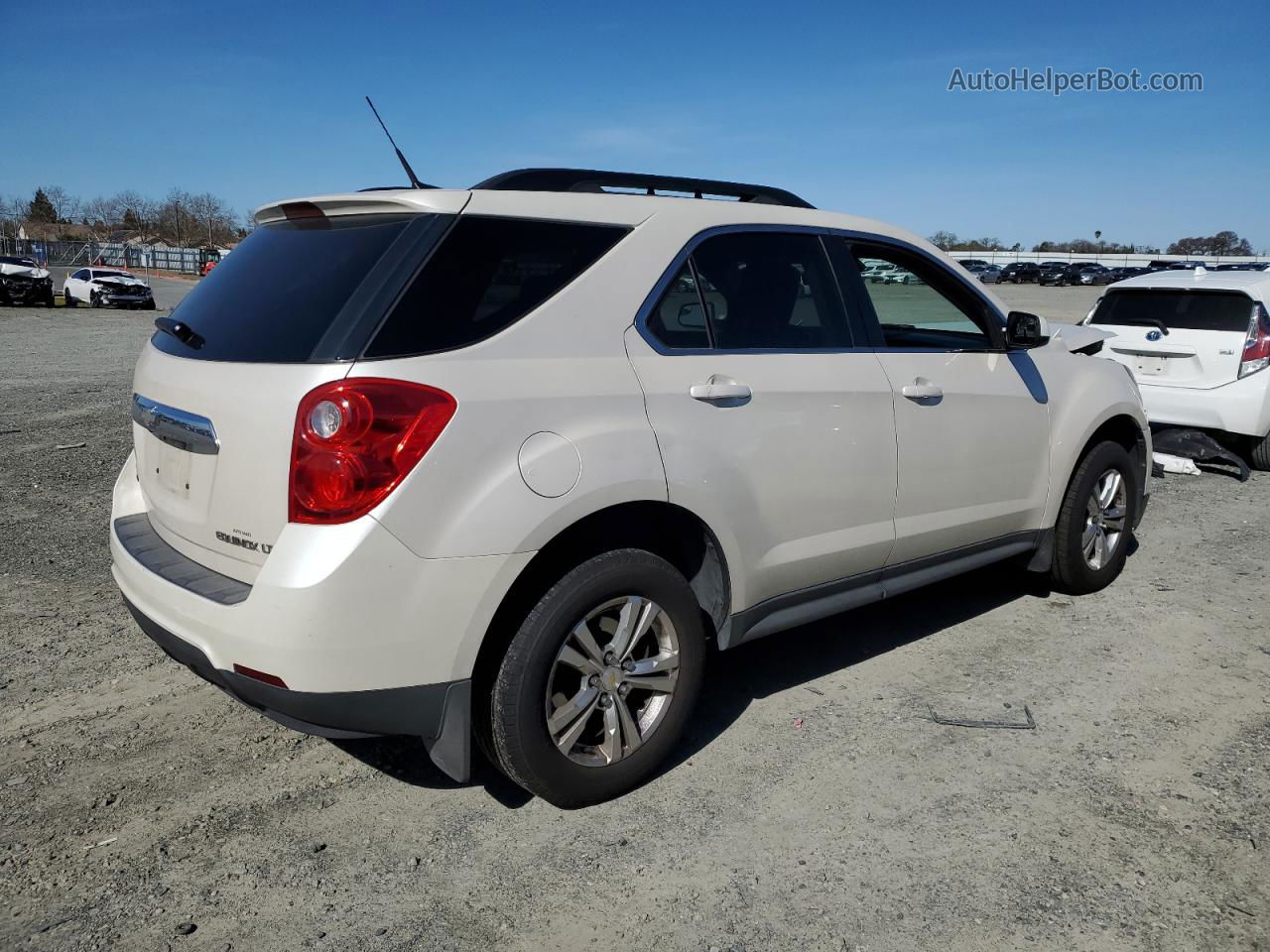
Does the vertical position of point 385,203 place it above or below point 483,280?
above

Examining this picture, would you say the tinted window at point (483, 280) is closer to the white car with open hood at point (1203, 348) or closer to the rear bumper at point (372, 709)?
the rear bumper at point (372, 709)

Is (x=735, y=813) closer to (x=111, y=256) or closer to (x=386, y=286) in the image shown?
(x=386, y=286)

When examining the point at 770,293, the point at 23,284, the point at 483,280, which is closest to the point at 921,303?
the point at 770,293

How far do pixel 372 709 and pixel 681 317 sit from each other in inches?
61.6

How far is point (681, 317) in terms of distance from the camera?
10.9 feet

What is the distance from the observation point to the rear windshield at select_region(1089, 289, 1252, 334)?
8.27 m

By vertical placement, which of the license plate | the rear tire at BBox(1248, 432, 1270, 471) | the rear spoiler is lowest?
the rear tire at BBox(1248, 432, 1270, 471)

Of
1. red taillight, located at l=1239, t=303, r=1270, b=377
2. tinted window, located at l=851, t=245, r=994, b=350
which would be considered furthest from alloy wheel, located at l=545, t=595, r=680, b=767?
red taillight, located at l=1239, t=303, r=1270, b=377

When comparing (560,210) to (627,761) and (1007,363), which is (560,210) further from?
(1007,363)

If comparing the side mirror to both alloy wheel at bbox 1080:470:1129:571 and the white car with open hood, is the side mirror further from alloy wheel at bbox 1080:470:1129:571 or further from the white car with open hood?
the white car with open hood

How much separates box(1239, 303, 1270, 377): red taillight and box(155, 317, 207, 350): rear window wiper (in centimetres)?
797

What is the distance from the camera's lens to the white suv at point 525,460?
2.63m

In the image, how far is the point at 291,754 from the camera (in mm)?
3471

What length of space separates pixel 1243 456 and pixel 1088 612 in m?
4.88
